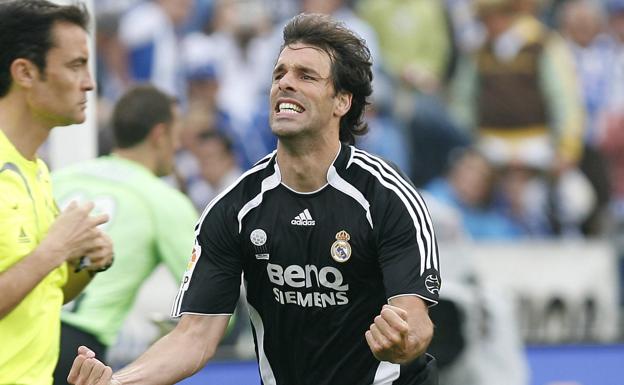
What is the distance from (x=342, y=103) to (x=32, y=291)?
136cm

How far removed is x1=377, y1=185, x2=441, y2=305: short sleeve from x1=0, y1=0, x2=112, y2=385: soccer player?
971 mm

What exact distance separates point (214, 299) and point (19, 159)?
0.87 metres

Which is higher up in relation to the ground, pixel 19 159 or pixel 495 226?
pixel 19 159

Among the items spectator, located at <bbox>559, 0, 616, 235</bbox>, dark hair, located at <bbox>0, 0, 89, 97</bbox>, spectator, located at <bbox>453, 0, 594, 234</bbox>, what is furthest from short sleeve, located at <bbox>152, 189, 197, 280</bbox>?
spectator, located at <bbox>559, 0, 616, 235</bbox>

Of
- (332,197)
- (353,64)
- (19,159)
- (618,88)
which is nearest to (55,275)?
(19,159)

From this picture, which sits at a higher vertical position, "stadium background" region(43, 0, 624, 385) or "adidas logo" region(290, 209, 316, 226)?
"adidas logo" region(290, 209, 316, 226)

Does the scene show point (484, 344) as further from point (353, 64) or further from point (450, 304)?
point (353, 64)

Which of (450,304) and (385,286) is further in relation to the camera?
(450,304)

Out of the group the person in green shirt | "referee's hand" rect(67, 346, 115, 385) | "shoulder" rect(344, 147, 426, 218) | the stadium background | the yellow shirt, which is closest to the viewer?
"referee's hand" rect(67, 346, 115, 385)

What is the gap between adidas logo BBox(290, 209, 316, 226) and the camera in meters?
4.75

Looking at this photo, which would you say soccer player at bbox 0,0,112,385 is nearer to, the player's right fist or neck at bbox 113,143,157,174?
the player's right fist

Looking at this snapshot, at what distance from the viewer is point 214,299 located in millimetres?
4805

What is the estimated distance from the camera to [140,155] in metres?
6.77

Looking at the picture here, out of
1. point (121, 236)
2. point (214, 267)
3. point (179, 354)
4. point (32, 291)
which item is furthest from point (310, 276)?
point (121, 236)
